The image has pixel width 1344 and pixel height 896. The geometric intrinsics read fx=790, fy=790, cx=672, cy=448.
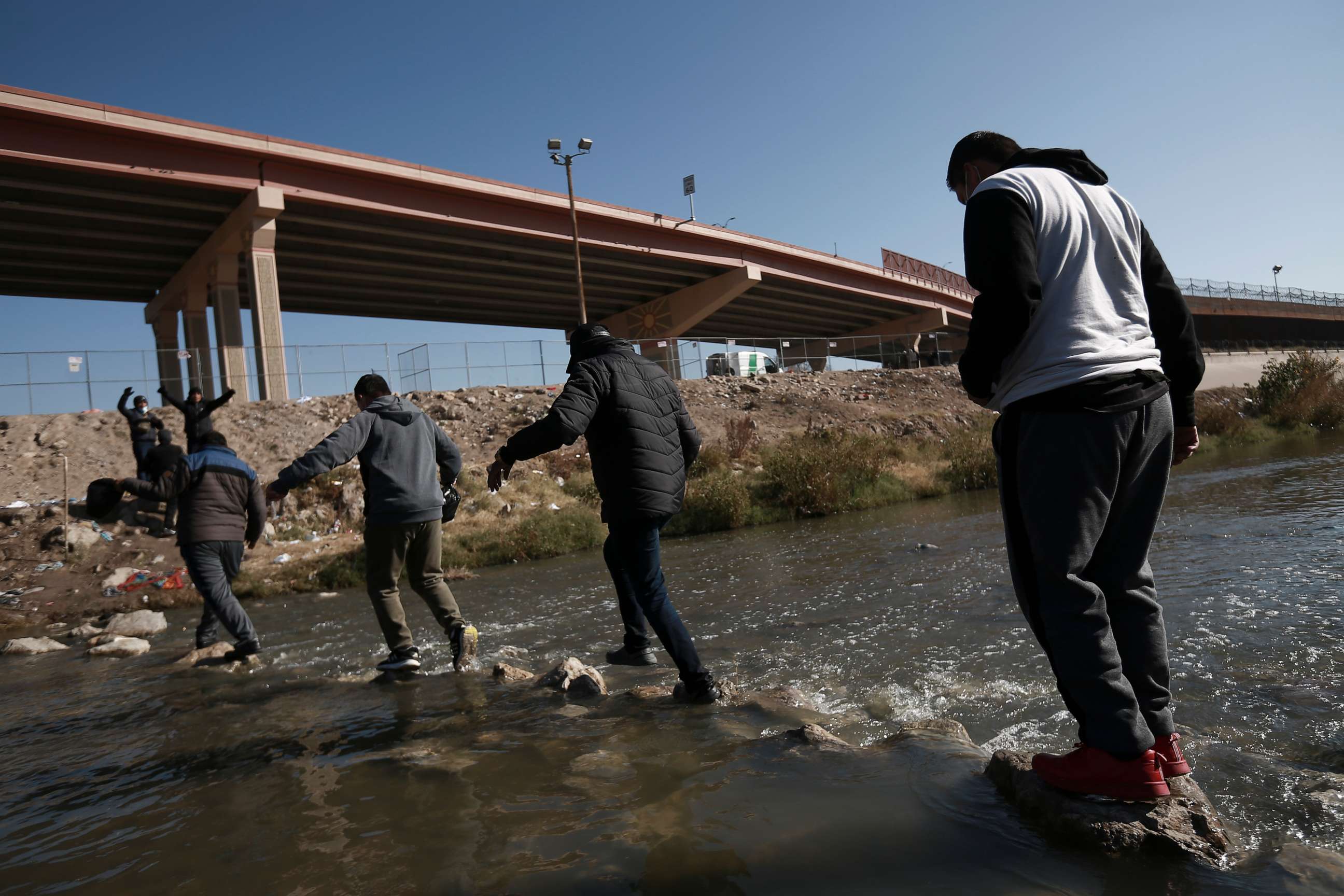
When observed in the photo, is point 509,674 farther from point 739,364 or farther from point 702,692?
point 739,364

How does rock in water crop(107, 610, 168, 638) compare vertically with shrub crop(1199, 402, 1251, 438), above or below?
below

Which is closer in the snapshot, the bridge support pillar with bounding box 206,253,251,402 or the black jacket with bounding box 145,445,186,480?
the black jacket with bounding box 145,445,186,480

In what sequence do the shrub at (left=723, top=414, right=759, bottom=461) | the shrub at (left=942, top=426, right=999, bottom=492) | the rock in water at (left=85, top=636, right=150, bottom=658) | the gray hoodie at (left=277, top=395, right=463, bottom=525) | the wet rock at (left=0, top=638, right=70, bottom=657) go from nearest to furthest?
the gray hoodie at (left=277, top=395, right=463, bottom=525)
the rock in water at (left=85, top=636, right=150, bottom=658)
the wet rock at (left=0, top=638, right=70, bottom=657)
the shrub at (left=942, top=426, right=999, bottom=492)
the shrub at (left=723, top=414, right=759, bottom=461)

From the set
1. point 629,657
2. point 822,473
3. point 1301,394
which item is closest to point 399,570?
point 629,657

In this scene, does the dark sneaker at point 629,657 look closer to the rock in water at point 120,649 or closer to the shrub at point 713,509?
Result: the rock in water at point 120,649

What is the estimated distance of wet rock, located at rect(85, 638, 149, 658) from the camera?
726cm

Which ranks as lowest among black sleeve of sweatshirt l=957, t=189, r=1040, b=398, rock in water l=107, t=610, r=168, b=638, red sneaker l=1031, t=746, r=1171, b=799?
rock in water l=107, t=610, r=168, b=638

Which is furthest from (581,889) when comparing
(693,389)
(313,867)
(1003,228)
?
(693,389)

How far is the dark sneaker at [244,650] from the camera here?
6.22m

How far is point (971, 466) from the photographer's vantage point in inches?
742

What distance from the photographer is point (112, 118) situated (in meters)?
21.6

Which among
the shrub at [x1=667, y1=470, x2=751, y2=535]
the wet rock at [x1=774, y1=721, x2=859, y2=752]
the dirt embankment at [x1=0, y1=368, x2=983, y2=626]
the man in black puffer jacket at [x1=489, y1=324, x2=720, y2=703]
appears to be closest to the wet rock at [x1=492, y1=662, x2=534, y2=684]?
the man in black puffer jacket at [x1=489, y1=324, x2=720, y2=703]

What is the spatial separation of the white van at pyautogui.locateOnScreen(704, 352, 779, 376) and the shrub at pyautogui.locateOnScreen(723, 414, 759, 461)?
806 centimetres

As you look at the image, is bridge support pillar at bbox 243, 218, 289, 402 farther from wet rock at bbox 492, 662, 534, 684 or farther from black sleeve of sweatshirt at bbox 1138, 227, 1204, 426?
black sleeve of sweatshirt at bbox 1138, 227, 1204, 426
